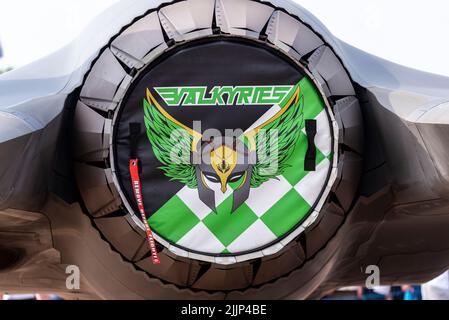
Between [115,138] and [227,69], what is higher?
[227,69]

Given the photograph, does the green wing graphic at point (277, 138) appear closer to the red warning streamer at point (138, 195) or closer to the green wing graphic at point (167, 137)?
the green wing graphic at point (167, 137)

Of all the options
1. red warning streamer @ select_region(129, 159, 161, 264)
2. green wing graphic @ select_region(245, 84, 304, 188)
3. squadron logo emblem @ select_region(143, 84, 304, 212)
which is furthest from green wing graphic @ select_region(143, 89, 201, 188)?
green wing graphic @ select_region(245, 84, 304, 188)

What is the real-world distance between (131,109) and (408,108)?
4.61 feet

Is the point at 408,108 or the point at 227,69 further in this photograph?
the point at 408,108

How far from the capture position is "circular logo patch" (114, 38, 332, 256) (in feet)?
10.1

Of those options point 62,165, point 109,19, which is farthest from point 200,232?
point 109,19

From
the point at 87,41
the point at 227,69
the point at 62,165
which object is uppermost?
the point at 87,41

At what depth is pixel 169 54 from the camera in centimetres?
306

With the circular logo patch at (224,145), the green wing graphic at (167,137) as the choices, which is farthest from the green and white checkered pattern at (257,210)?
the green wing graphic at (167,137)

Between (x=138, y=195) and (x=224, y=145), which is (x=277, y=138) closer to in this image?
(x=224, y=145)
